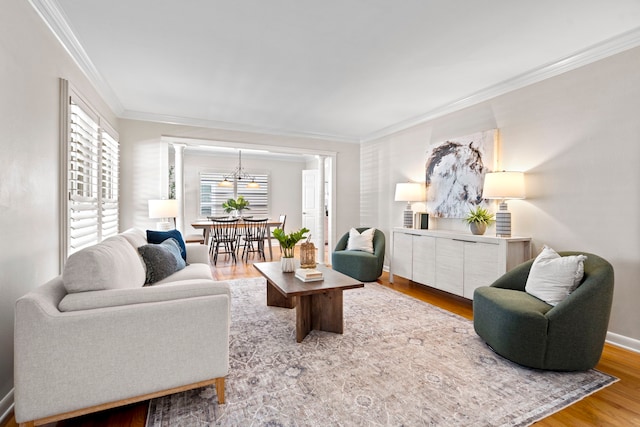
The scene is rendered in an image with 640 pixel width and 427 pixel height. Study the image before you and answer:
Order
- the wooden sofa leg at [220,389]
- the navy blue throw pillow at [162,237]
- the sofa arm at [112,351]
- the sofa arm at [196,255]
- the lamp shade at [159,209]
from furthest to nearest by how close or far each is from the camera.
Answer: the lamp shade at [159,209] < the sofa arm at [196,255] < the navy blue throw pillow at [162,237] < the wooden sofa leg at [220,389] < the sofa arm at [112,351]

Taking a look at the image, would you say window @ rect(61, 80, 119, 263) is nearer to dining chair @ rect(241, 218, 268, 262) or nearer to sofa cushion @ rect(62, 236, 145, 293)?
Result: sofa cushion @ rect(62, 236, 145, 293)

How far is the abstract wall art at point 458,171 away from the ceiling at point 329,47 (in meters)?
0.50

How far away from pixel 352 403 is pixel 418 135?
155 inches

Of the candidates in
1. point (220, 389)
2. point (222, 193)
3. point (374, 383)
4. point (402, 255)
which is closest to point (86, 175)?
point (220, 389)

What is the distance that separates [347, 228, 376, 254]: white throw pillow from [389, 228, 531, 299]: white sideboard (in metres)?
0.39

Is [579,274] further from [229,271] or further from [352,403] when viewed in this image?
[229,271]

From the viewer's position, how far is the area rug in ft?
5.60

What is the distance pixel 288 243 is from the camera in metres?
3.12

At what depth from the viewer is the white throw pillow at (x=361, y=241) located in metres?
4.88

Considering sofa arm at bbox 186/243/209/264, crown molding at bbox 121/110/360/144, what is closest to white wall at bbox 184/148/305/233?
crown molding at bbox 121/110/360/144

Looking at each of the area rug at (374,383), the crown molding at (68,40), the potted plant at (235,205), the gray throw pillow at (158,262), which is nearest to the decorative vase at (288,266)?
the area rug at (374,383)

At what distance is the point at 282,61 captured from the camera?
2.94 metres

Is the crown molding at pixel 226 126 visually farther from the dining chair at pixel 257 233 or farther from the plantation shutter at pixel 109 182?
the dining chair at pixel 257 233

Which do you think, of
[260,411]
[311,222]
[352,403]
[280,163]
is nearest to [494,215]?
[352,403]
